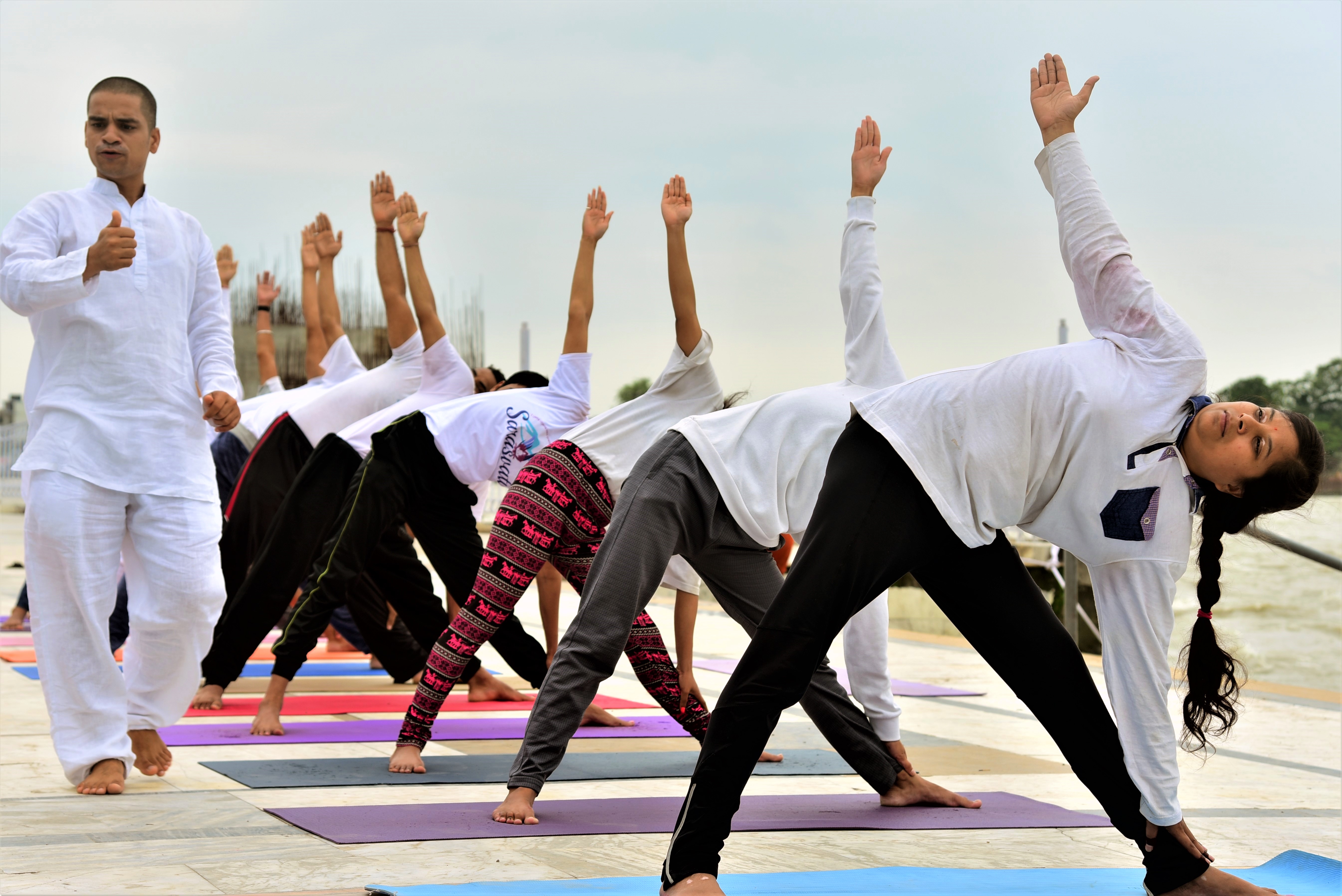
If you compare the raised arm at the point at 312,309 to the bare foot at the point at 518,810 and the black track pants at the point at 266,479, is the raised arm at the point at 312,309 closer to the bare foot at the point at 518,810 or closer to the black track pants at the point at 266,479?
the black track pants at the point at 266,479

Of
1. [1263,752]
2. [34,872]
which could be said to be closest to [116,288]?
[34,872]

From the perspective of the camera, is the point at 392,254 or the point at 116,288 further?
the point at 392,254

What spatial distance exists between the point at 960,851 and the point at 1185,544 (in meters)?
1.07

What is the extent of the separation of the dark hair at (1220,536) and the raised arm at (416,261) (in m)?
3.32

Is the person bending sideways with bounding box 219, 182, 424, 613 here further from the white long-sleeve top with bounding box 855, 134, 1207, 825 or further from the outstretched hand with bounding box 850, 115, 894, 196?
the white long-sleeve top with bounding box 855, 134, 1207, 825

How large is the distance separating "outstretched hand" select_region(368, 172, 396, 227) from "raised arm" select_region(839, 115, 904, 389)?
2507 millimetres

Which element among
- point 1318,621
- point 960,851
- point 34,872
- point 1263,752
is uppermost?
point 34,872

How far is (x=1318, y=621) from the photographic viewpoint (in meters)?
28.4

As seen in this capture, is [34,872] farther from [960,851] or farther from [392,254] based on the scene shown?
[392,254]

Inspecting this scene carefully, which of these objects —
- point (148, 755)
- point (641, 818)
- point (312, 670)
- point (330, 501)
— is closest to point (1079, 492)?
point (641, 818)

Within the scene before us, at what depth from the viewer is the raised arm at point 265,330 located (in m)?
7.95

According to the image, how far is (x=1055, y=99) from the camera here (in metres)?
2.84

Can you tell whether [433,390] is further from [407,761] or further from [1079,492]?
[1079,492]

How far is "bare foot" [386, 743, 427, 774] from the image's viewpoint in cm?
420
